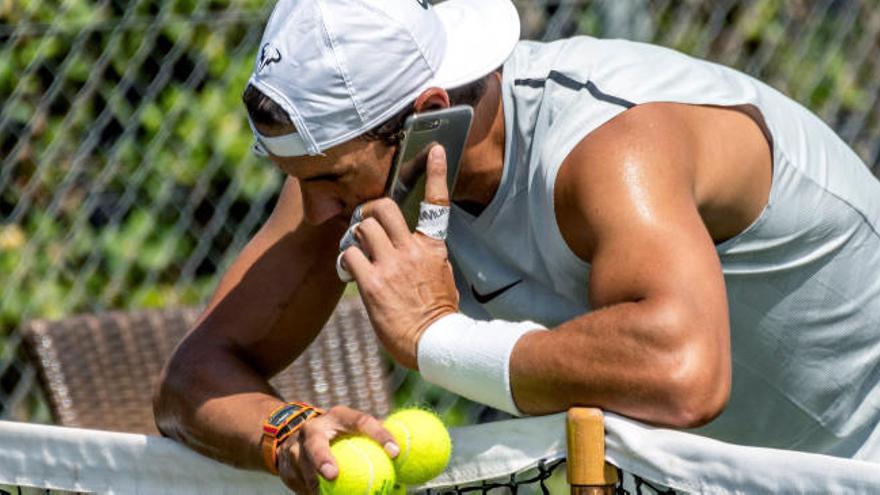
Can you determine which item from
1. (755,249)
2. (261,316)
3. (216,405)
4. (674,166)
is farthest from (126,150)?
(674,166)

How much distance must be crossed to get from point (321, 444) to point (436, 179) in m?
0.47

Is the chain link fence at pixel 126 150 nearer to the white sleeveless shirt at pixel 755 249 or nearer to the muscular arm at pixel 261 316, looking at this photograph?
the muscular arm at pixel 261 316

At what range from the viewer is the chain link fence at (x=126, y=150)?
4.69 m

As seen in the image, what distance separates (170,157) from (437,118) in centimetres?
235

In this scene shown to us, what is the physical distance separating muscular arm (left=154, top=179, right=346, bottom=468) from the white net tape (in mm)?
239

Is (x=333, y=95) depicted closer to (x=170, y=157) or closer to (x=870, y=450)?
(x=870, y=450)

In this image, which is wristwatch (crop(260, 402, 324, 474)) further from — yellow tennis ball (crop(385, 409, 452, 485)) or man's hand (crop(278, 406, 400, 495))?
yellow tennis ball (crop(385, 409, 452, 485))

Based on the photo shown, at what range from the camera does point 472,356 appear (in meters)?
2.36

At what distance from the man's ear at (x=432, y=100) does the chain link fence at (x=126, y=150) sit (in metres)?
2.23

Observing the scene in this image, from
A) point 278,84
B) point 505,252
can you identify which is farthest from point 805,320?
point 278,84

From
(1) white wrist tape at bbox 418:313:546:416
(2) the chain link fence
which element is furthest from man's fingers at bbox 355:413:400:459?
(2) the chain link fence

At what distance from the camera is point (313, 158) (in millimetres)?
2641

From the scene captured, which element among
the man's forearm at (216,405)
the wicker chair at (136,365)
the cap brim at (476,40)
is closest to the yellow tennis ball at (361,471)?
the man's forearm at (216,405)

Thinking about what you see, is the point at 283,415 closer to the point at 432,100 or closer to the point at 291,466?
the point at 291,466
